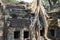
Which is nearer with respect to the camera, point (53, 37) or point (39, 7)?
point (39, 7)

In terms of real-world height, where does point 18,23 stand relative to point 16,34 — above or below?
above

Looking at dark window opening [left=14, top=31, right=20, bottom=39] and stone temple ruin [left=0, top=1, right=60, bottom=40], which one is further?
dark window opening [left=14, top=31, right=20, bottom=39]

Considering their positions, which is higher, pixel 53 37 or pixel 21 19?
pixel 21 19

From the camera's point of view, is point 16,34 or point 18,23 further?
point 16,34

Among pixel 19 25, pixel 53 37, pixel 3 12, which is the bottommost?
pixel 53 37

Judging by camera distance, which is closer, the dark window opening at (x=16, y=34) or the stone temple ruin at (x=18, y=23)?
the stone temple ruin at (x=18, y=23)

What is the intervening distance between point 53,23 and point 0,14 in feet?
15.6

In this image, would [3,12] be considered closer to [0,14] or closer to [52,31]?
[0,14]

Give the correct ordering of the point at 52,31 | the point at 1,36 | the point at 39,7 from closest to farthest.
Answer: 1. the point at 39,7
2. the point at 1,36
3. the point at 52,31

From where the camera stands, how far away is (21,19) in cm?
1891

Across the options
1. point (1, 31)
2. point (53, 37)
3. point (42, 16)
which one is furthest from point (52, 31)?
point (42, 16)

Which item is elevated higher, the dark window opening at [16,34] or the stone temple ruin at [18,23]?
the stone temple ruin at [18,23]

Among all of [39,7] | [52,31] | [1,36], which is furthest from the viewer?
[52,31]

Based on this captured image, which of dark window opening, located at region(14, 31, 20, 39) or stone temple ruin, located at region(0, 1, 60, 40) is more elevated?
stone temple ruin, located at region(0, 1, 60, 40)
